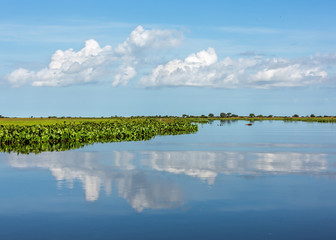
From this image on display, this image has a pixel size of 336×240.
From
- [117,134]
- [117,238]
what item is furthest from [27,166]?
[117,134]

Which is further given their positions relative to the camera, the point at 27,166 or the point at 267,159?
the point at 267,159

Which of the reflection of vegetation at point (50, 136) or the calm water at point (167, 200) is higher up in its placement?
the reflection of vegetation at point (50, 136)

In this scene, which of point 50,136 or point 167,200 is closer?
point 167,200

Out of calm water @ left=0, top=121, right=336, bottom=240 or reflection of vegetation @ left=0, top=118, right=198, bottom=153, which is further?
reflection of vegetation @ left=0, top=118, right=198, bottom=153

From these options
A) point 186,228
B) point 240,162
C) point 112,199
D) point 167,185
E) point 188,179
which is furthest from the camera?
point 240,162

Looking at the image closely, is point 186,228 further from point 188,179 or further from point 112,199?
point 188,179

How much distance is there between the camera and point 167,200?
14.9 meters

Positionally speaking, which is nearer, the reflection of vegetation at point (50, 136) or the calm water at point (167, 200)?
the calm water at point (167, 200)

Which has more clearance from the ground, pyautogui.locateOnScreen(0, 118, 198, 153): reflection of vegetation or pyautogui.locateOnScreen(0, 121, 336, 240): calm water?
pyautogui.locateOnScreen(0, 118, 198, 153): reflection of vegetation

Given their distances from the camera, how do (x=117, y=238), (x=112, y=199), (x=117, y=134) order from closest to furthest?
(x=117, y=238) < (x=112, y=199) < (x=117, y=134)

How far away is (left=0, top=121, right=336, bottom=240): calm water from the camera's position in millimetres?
11273

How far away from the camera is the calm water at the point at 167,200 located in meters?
11.3

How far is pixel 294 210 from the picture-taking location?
13508 millimetres

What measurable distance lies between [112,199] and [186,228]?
14.3 feet
